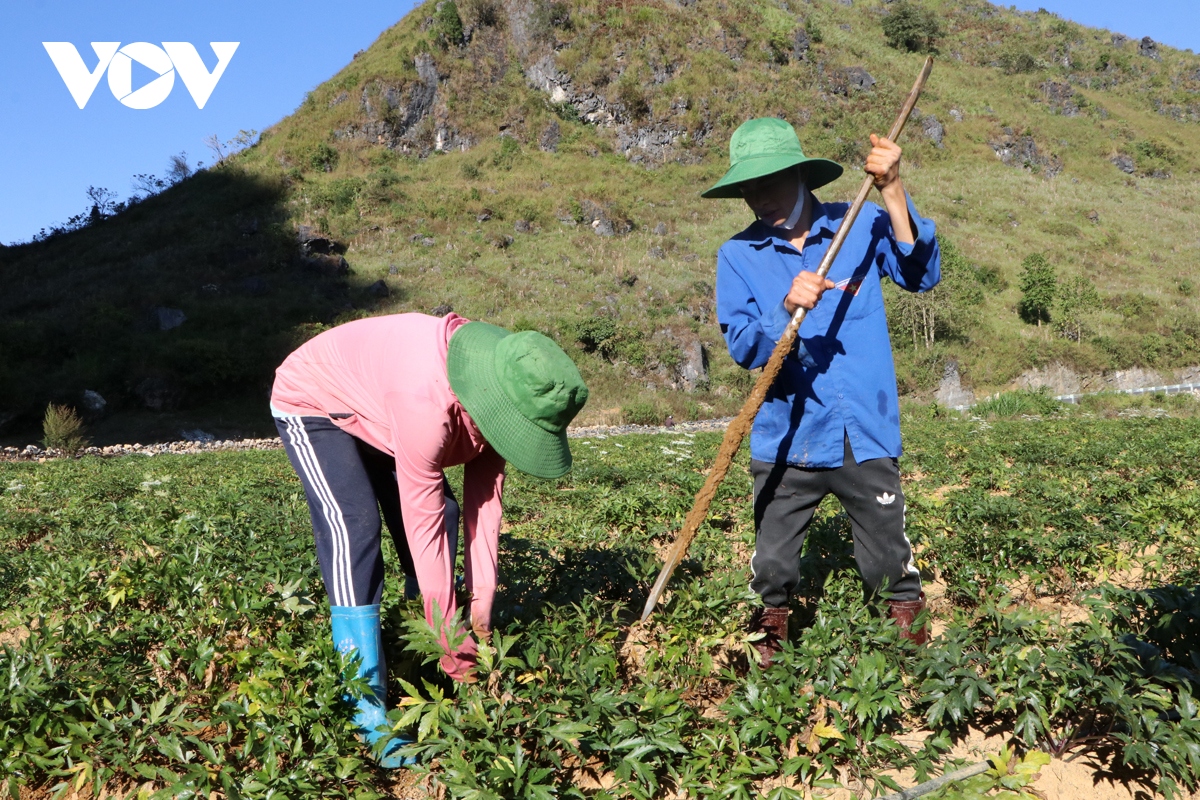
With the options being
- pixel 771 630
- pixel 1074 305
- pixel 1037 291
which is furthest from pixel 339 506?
pixel 1074 305

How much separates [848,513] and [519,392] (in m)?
1.37

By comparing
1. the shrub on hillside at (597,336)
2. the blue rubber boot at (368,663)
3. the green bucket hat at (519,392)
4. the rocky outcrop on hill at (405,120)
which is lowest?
the shrub on hillside at (597,336)

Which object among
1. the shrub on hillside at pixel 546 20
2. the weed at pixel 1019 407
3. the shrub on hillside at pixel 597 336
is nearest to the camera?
the weed at pixel 1019 407

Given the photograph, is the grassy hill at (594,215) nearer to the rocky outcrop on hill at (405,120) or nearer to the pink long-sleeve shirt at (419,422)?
the rocky outcrop on hill at (405,120)

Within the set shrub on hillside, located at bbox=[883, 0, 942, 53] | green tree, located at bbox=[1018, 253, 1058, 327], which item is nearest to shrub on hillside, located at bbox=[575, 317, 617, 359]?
green tree, located at bbox=[1018, 253, 1058, 327]

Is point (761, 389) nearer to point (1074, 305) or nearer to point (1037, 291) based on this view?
point (1037, 291)

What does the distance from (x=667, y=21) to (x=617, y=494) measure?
41.7 m

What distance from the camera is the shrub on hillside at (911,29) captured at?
2159 inches

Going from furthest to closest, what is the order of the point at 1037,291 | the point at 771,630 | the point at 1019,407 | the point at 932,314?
the point at 1037,291 < the point at 932,314 < the point at 1019,407 < the point at 771,630

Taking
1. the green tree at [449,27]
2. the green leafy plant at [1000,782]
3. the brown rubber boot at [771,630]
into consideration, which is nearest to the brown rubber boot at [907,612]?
the brown rubber boot at [771,630]

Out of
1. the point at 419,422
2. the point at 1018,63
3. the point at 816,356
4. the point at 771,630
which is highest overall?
the point at 1018,63

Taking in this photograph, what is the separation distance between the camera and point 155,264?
86.6 ft

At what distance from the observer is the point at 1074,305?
2533cm

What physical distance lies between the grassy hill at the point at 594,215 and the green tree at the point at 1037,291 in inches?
20.6
